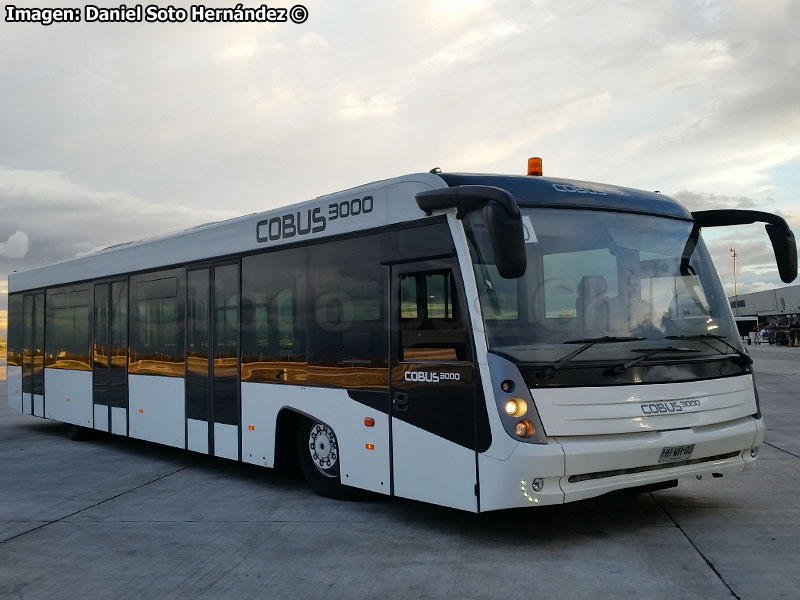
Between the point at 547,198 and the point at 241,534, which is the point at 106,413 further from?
the point at 547,198

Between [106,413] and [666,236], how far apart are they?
28.9ft

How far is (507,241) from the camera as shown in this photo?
5.70 meters

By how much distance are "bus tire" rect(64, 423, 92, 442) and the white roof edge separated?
95.7 inches

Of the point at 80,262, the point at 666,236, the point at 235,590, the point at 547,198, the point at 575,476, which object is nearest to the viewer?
the point at 235,590

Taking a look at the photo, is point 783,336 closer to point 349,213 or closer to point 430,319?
point 349,213

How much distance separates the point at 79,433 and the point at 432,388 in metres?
9.25

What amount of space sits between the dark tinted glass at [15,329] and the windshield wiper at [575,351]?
12635mm

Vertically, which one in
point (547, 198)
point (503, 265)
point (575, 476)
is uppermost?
point (547, 198)

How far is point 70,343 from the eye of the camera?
1395 centimetres

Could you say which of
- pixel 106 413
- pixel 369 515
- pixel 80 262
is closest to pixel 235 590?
pixel 369 515

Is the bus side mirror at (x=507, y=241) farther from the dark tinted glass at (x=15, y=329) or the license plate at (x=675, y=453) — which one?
the dark tinted glass at (x=15, y=329)

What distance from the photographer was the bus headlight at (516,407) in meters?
6.18

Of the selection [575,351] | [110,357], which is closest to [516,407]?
[575,351]

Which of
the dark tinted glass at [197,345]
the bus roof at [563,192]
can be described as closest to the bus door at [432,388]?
the bus roof at [563,192]
